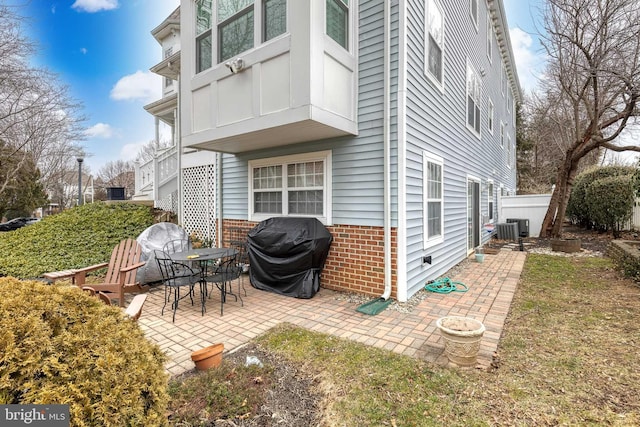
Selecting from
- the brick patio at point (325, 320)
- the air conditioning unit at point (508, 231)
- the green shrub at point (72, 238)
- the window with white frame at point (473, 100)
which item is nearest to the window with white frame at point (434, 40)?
the window with white frame at point (473, 100)

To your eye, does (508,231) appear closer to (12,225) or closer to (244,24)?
(244,24)

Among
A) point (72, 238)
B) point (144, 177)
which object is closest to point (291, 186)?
point (72, 238)

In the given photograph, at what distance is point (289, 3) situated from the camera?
4230 millimetres

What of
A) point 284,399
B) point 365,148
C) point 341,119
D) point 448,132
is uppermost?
point 448,132

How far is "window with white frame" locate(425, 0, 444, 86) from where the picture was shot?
18.7 feet

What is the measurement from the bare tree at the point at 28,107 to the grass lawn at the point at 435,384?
13.2m

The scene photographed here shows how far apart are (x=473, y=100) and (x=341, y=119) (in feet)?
20.6

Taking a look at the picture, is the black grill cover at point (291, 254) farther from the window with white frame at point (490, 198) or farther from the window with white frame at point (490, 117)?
the window with white frame at point (490, 117)

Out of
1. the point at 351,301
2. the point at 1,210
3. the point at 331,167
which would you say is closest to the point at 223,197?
the point at 331,167

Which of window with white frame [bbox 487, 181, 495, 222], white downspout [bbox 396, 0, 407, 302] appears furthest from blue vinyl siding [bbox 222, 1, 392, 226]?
window with white frame [bbox 487, 181, 495, 222]

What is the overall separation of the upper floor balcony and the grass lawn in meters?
3.04

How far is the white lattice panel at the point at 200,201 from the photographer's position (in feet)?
25.4

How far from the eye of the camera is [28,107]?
12.0m

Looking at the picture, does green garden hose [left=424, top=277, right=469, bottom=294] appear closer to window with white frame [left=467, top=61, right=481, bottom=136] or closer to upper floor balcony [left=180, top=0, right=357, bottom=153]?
upper floor balcony [left=180, top=0, right=357, bottom=153]
